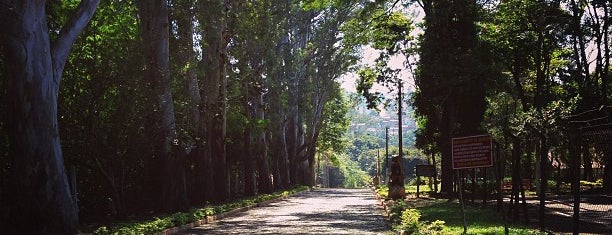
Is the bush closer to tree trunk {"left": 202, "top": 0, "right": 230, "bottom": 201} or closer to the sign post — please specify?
the sign post

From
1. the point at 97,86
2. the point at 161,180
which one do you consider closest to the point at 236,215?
the point at 161,180

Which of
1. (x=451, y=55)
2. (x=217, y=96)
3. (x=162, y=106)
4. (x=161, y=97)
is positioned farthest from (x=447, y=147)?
(x=161, y=97)

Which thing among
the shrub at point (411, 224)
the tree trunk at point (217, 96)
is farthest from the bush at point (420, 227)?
the tree trunk at point (217, 96)

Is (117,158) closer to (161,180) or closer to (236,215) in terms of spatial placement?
(161,180)

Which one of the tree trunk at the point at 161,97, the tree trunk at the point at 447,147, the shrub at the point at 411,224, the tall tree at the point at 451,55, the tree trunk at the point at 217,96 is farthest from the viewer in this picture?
the tree trunk at the point at 447,147

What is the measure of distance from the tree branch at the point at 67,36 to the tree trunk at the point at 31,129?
15.7 inches

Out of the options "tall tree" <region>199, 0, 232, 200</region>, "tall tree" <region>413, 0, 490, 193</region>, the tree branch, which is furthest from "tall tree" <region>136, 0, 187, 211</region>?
"tall tree" <region>413, 0, 490, 193</region>

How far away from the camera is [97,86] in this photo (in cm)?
1588

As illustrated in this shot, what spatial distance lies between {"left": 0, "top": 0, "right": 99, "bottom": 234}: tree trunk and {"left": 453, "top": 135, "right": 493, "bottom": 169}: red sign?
304 inches

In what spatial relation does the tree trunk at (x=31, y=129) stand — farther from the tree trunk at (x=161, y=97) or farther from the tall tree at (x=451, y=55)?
the tall tree at (x=451, y=55)

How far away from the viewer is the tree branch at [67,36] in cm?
1302

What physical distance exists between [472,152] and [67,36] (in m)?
8.62

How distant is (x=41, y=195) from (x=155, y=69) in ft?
21.3

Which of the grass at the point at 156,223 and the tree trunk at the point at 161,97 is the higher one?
the tree trunk at the point at 161,97
